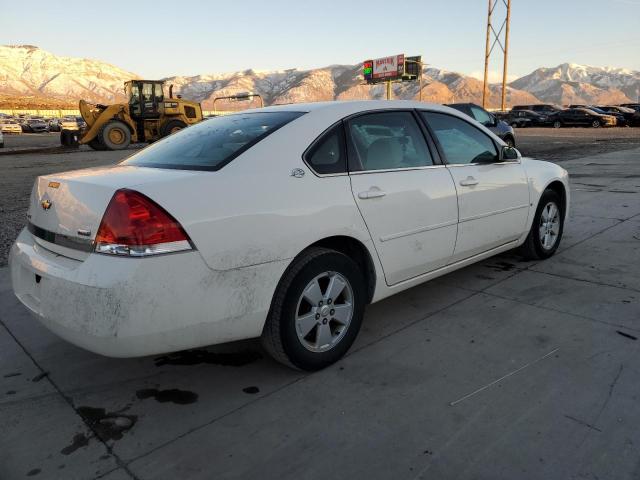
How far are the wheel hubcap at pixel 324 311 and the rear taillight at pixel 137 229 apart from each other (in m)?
0.77

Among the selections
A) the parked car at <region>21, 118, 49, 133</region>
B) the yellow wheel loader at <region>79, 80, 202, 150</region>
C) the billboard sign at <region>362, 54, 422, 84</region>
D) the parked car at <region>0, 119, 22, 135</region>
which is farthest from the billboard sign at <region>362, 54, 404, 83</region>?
the yellow wheel loader at <region>79, 80, 202, 150</region>

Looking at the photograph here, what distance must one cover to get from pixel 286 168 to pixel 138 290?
3.22ft

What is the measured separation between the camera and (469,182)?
3.70 metres

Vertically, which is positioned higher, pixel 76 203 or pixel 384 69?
pixel 384 69

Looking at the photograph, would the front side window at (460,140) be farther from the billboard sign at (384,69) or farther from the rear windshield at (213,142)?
the billboard sign at (384,69)

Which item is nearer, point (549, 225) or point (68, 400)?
point (68, 400)

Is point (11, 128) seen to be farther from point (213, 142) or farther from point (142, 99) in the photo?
point (213, 142)

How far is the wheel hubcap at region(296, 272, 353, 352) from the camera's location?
9.09 feet

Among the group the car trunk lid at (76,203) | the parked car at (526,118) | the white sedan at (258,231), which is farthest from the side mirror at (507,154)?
the parked car at (526,118)

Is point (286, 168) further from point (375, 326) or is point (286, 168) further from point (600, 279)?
point (600, 279)

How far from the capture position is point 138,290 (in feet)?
7.25

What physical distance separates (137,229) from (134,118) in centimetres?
2082

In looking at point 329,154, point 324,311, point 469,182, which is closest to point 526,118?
point 469,182

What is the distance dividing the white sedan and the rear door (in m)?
0.01
